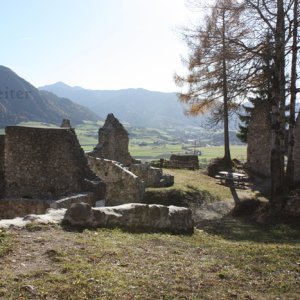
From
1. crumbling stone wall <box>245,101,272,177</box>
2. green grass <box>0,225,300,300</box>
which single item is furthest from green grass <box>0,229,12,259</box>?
crumbling stone wall <box>245,101,272,177</box>

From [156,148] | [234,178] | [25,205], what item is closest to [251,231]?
[25,205]

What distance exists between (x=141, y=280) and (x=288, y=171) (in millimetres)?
13341

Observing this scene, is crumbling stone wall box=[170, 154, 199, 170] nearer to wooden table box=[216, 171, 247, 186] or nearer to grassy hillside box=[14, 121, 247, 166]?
wooden table box=[216, 171, 247, 186]

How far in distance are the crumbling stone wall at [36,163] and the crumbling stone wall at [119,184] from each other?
4.70 m

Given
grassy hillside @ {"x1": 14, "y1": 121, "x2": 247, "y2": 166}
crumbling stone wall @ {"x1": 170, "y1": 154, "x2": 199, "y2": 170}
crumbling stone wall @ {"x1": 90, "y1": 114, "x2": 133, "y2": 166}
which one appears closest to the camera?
crumbling stone wall @ {"x1": 90, "y1": 114, "x2": 133, "y2": 166}

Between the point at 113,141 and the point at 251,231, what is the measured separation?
17784 mm

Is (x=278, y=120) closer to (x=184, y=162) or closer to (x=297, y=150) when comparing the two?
(x=297, y=150)

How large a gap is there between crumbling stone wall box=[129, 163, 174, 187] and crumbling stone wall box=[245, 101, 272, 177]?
1124 cm

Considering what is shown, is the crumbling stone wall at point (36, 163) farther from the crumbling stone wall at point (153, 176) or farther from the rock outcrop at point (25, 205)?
the crumbling stone wall at point (153, 176)

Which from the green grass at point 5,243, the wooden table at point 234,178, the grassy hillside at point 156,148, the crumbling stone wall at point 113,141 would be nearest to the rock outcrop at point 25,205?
the green grass at point 5,243

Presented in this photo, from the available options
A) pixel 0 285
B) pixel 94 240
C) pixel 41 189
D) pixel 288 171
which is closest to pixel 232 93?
pixel 288 171

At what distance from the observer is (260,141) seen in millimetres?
31047

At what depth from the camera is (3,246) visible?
7297 mm

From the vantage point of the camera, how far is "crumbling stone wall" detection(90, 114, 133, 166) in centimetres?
2895
